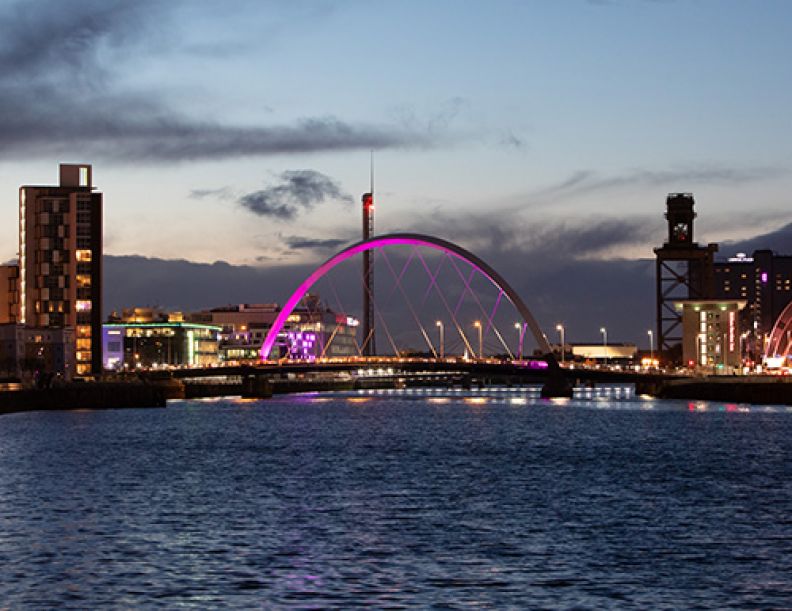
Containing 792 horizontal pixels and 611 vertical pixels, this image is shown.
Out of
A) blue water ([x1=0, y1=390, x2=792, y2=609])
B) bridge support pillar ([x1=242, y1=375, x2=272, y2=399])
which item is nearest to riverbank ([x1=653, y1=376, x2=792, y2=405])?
bridge support pillar ([x1=242, y1=375, x2=272, y2=399])

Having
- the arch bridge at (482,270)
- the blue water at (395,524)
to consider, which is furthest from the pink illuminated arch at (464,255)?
the blue water at (395,524)

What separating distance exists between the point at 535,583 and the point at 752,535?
10.3 m

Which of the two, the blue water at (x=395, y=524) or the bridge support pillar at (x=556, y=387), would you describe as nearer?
the blue water at (x=395, y=524)

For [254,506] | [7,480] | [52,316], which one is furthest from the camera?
[52,316]

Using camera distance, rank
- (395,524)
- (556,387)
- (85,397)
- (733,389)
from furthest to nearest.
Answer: (556,387) → (733,389) → (85,397) → (395,524)

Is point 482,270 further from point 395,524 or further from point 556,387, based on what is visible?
point 395,524

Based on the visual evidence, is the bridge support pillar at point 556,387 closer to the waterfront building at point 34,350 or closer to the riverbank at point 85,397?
the riverbank at point 85,397

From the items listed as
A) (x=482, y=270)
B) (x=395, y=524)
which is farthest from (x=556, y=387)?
(x=395, y=524)

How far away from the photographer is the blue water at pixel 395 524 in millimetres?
29938

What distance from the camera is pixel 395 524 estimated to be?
135 ft

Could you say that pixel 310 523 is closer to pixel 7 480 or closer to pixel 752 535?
pixel 752 535

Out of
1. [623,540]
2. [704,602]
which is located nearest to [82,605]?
[704,602]

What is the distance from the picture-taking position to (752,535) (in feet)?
127

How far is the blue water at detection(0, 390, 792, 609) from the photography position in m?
29.9
